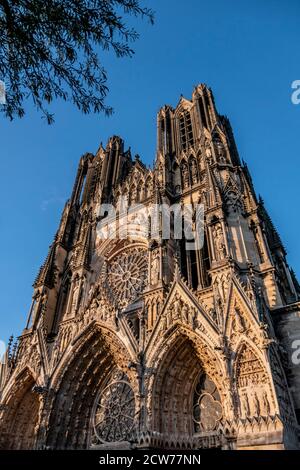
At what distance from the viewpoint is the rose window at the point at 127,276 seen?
15438 mm

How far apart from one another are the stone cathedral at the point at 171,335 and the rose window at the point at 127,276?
68mm

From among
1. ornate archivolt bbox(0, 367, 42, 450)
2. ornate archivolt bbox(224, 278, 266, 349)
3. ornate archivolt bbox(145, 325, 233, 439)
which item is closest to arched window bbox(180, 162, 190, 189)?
ornate archivolt bbox(224, 278, 266, 349)

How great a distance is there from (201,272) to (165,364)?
436cm

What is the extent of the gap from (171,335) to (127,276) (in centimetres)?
598

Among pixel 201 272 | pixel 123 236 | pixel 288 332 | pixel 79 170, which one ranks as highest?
pixel 79 170

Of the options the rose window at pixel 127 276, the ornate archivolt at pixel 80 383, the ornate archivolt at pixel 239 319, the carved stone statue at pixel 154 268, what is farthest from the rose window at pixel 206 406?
the rose window at pixel 127 276

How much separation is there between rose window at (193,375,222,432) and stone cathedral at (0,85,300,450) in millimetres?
39

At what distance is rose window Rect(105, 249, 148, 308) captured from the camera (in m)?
15.4

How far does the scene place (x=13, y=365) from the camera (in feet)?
49.4

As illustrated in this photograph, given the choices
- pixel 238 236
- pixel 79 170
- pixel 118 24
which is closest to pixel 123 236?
pixel 238 236

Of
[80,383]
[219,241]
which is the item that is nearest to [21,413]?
[80,383]

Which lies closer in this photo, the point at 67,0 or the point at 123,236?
the point at 67,0

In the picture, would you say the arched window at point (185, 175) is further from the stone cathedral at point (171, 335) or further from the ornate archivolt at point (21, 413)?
the ornate archivolt at point (21, 413)
